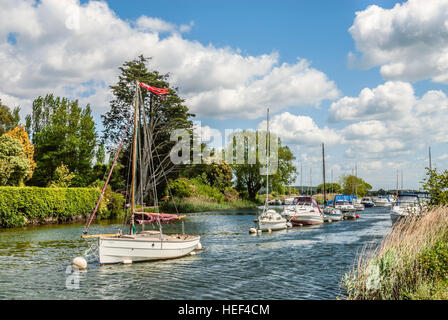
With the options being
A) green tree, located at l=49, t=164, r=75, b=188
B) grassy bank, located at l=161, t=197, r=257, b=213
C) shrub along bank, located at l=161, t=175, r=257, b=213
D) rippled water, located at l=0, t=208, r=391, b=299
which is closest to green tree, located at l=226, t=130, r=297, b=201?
shrub along bank, located at l=161, t=175, r=257, b=213

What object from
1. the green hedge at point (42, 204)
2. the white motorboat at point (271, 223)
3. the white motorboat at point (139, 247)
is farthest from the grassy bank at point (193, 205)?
the white motorboat at point (139, 247)

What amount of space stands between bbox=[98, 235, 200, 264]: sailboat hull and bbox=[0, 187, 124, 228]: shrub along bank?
61.2 ft

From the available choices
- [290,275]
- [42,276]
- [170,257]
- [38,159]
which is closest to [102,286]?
[42,276]

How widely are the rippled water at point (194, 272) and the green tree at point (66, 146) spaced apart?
29857 mm

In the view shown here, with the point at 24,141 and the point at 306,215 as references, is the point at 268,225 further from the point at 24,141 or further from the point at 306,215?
the point at 24,141

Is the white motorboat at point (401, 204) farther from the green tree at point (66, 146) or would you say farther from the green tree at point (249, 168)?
the green tree at point (249, 168)

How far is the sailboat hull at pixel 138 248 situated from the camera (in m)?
18.0

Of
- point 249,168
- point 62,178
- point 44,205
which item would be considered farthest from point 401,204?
point 249,168

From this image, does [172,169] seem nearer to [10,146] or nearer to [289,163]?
[10,146]

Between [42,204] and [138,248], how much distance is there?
21.0 metres

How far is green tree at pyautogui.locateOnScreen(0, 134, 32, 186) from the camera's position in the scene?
4219 centimetres

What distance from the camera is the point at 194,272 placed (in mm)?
17219

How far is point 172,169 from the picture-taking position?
53.8 meters

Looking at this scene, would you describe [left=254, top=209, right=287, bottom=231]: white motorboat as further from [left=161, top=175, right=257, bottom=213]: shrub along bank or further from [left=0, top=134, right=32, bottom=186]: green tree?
[left=0, top=134, right=32, bottom=186]: green tree
